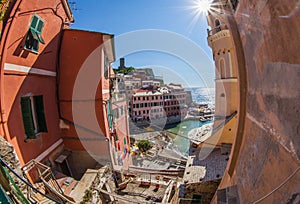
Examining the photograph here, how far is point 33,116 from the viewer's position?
5434mm

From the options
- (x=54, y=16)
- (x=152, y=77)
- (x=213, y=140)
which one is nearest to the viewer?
(x=54, y=16)

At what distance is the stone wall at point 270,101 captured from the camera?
161 cm

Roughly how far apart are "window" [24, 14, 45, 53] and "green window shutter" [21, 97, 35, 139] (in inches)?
63.1

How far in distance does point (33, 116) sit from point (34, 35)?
2.58 meters

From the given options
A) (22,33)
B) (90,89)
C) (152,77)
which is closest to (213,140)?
(90,89)

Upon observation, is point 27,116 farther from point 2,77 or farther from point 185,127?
point 185,127

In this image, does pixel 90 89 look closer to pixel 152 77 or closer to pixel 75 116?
pixel 75 116

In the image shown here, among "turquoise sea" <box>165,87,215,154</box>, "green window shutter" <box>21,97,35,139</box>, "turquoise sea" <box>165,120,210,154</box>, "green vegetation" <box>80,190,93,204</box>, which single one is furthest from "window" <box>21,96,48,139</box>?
"turquoise sea" <box>165,120,210,154</box>

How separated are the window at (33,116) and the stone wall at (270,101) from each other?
18.4ft

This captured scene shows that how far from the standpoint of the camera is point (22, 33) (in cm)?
454

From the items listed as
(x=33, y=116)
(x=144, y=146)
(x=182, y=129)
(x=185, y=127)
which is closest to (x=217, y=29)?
(x=33, y=116)

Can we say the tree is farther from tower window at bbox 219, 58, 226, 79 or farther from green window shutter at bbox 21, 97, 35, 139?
green window shutter at bbox 21, 97, 35, 139

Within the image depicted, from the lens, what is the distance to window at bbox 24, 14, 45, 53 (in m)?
4.85

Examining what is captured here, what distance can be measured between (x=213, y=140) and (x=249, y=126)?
7.44 meters
